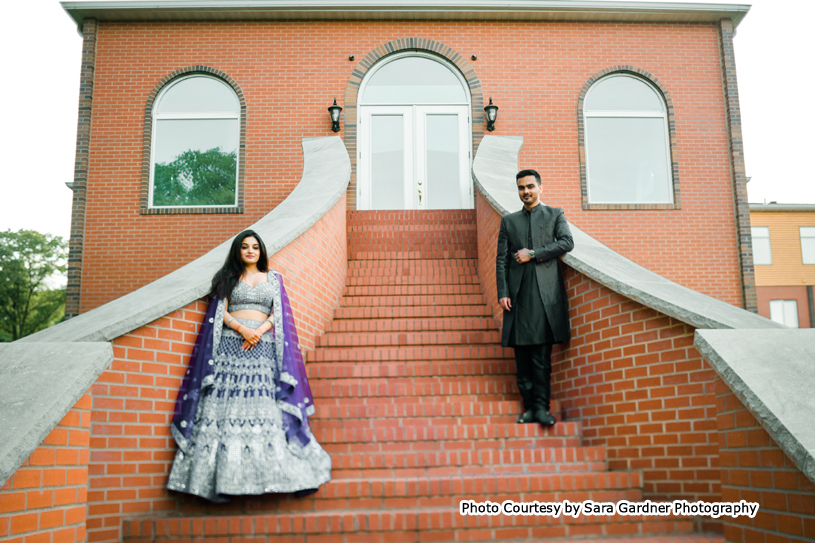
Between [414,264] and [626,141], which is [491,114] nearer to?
[626,141]

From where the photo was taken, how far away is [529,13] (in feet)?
33.0

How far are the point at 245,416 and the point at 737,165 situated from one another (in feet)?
30.1

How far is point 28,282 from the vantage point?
29516 mm

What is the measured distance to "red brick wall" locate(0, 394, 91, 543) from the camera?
2354mm

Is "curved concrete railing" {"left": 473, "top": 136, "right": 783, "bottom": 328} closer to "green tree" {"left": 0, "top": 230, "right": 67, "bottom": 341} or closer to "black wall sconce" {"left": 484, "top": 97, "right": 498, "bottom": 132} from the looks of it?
"black wall sconce" {"left": 484, "top": 97, "right": 498, "bottom": 132}

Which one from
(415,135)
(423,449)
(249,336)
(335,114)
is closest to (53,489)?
(249,336)

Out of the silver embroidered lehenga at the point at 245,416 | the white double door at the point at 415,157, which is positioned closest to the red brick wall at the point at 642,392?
the silver embroidered lehenga at the point at 245,416

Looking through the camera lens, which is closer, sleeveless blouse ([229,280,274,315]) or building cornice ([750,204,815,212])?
sleeveless blouse ([229,280,274,315])

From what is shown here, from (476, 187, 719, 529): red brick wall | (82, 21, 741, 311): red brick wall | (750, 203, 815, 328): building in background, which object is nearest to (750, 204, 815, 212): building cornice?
(750, 203, 815, 328): building in background

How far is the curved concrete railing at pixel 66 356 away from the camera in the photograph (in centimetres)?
240

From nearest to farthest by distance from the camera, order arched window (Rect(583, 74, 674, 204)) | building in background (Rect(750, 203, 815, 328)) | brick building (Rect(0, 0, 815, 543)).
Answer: brick building (Rect(0, 0, 815, 543)) → arched window (Rect(583, 74, 674, 204)) → building in background (Rect(750, 203, 815, 328))

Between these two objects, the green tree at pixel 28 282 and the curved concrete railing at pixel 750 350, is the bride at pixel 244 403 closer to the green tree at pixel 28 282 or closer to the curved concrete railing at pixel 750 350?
the curved concrete railing at pixel 750 350

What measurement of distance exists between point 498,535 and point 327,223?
137 inches

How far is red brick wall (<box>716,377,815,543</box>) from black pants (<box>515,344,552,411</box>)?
4.87 ft
